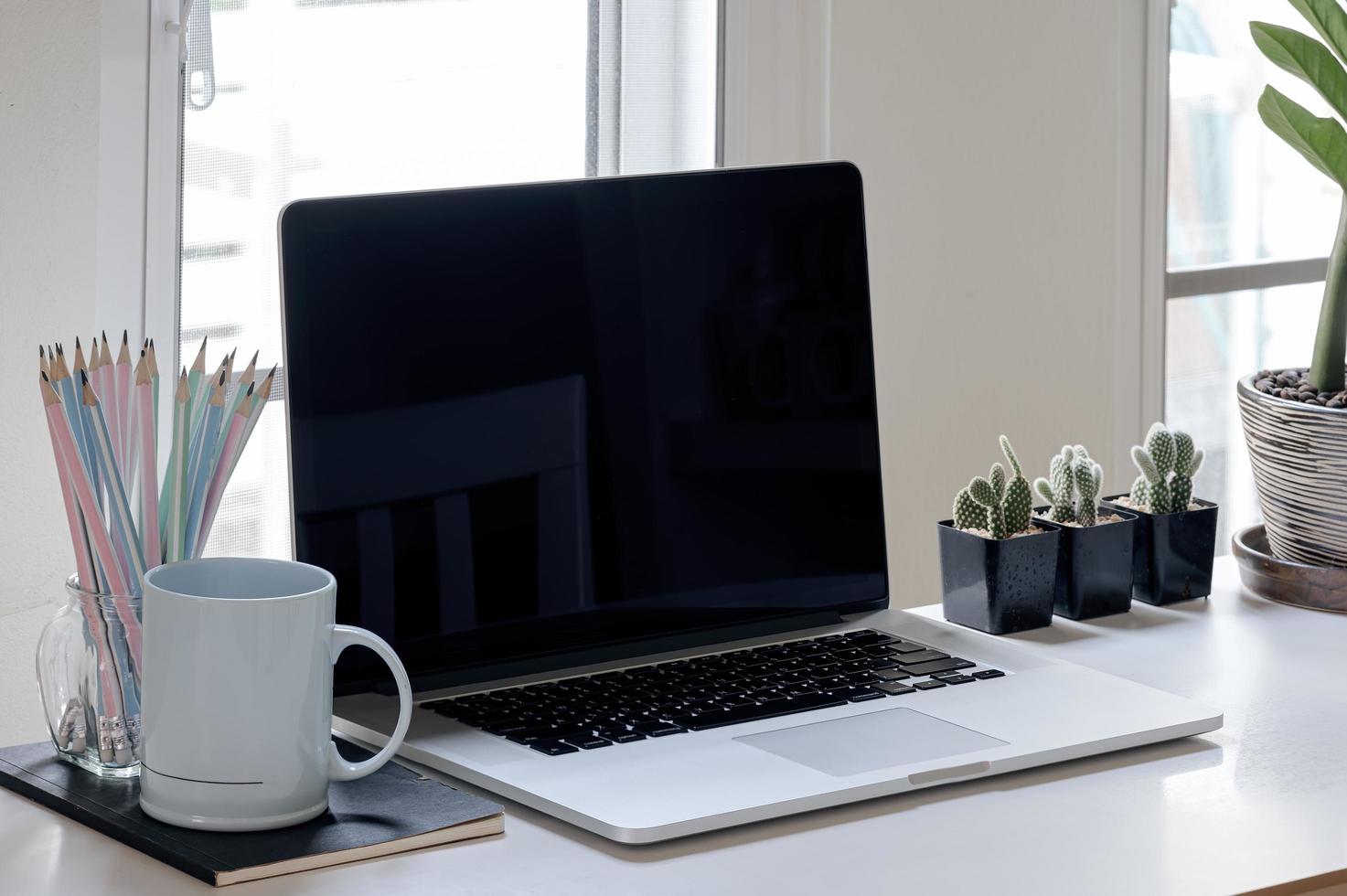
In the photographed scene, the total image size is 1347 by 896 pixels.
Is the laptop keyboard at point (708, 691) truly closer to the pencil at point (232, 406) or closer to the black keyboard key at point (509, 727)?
the black keyboard key at point (509, 727)

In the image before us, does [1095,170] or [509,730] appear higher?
[1095,170]

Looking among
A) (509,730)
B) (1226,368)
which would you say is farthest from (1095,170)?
(509,730)

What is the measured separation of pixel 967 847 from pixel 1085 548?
43cm

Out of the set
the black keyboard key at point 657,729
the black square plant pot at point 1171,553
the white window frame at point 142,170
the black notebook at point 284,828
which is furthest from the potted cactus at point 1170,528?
the white window frame at point 142,170

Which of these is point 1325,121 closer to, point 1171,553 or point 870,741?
point 1171,553

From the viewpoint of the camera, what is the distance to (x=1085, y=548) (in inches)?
42.7

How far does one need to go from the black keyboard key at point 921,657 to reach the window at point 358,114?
66cm

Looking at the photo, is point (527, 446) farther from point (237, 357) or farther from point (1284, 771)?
point (237, 357)

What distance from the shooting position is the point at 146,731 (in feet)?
2.29

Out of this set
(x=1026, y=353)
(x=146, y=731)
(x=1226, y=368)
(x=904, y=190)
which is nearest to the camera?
(x=146, y=731)

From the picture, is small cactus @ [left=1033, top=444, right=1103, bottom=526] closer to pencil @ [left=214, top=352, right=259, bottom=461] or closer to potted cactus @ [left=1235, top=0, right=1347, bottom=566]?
potted cactus @ [left=1235, top=0, right=1347, bottom=566]

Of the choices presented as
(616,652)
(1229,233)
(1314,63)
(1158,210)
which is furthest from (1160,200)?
(616,652)

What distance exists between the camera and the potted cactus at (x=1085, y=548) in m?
1.08

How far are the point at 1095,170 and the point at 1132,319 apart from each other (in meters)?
0.21
